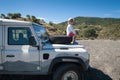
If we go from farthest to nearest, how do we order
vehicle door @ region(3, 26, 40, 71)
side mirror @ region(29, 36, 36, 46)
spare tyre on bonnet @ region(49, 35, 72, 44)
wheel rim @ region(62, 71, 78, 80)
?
spare tyre on bonnet @ region(49, 35, 72, 44) → wheel rim @ region(62, 71, 78, 80) → vehicle door @ region(3, 26, 40, 71) → side mirror @ region(29, 36, 36, 46)

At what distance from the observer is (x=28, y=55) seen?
21.5ft

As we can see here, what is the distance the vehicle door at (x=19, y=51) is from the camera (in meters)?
6.56

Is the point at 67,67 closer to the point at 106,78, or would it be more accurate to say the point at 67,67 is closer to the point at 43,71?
the point at 43,71

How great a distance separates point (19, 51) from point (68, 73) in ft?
5.37

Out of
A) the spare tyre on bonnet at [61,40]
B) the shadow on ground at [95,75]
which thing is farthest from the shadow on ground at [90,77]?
the spare tyre on bonnet at [61,40]

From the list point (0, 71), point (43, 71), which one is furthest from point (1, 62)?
point (43, 71)

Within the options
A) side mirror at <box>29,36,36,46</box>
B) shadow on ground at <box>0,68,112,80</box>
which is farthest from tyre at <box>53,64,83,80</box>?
shadow on ground at <box>0,68,112,80</box>

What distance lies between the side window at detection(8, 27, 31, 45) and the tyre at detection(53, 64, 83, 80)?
4.29 feet

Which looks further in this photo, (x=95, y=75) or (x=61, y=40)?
(x=95, y=75)

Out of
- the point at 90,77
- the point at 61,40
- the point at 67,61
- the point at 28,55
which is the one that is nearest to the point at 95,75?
the point at 90,77

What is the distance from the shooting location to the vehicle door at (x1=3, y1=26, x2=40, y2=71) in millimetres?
6562

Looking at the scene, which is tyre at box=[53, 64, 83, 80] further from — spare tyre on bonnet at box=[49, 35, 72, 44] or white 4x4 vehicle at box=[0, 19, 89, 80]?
spare tyre on bonnet at box=[49, 35, 72, 44]

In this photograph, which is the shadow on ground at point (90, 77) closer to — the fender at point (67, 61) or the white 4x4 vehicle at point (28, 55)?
the white 4x4 vehicle at point (28, 55)

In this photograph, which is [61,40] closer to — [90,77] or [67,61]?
[67,61]
